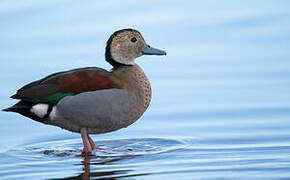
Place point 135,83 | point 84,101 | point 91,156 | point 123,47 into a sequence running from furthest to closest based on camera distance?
point 123,47 < point 135,83 < point 84,101 < point 91,156

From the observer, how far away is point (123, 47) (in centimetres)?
938

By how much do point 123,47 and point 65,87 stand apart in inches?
36.0

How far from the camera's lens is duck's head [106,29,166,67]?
9.34 metres

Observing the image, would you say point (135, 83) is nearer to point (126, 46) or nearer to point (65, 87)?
point (126, 46)

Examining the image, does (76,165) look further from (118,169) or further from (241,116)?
(241,116)

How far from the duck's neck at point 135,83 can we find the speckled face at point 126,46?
13 cm

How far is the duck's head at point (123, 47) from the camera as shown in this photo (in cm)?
934

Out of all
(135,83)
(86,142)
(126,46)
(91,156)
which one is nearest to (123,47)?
(126,46)

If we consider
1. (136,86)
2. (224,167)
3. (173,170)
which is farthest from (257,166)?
(136,86)

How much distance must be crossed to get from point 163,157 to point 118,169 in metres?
0.64

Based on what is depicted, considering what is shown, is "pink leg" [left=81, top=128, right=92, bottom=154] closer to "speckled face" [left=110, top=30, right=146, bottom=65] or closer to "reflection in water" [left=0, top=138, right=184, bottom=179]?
"reflection in water" [left=0, top=138, right=184, bottom=179]

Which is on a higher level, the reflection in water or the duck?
the duck

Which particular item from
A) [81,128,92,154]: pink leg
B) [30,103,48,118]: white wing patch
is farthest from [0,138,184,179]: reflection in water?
[30,103,48,118]: white wing patch

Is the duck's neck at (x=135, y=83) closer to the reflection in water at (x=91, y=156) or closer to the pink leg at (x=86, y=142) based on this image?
the reflection in water at (x=91, y=156)
